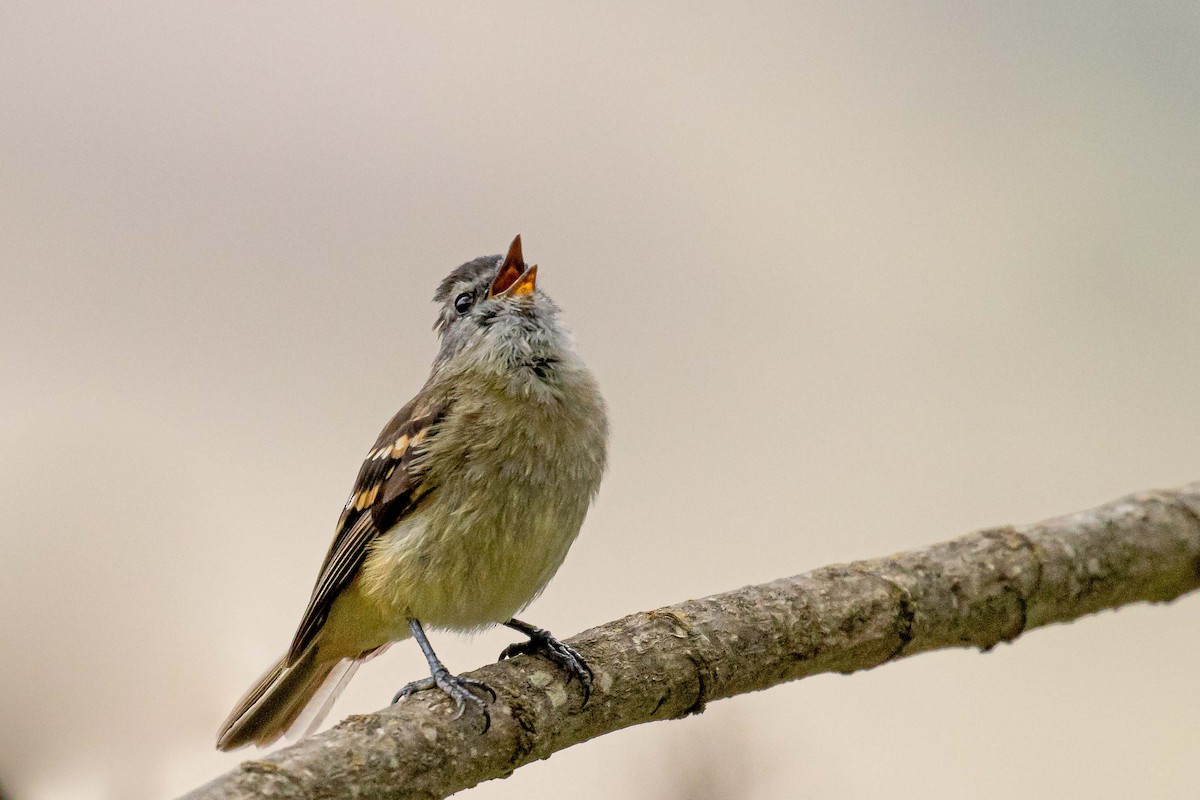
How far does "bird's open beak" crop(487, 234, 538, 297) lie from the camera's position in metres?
3.56

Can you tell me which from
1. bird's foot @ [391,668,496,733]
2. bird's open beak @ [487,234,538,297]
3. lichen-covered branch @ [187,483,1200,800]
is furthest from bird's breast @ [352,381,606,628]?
bird's open beak @ [487,234,538,297]

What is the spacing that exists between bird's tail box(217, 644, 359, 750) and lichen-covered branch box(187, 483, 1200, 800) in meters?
0.99

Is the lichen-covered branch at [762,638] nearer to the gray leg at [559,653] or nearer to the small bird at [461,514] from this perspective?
the gray leg at [559,653]

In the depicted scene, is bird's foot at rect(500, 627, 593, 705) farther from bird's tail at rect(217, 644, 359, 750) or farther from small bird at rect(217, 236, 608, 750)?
bird's tail at rect(217, 644, 359, 750)

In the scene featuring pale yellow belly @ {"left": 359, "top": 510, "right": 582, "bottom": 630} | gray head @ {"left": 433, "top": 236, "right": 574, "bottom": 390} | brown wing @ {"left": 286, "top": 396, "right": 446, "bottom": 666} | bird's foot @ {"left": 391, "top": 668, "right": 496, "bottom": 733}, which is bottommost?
bird's foot @ {"left": 391, "top": 668, "right": 496, "bottom": 733}

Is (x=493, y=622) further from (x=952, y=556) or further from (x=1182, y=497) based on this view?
(x=1182, y=497)

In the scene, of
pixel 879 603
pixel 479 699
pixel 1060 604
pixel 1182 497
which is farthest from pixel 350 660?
pixel 1182 497

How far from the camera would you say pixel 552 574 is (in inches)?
124

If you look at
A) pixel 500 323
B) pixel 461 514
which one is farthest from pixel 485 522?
pixel 500 323

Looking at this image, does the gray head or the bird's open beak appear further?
the bird's open beak

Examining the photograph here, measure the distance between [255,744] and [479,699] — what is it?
131 cm

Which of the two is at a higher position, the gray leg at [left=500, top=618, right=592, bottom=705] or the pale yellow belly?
the pale yellow belly

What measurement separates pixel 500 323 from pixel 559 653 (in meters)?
1.28

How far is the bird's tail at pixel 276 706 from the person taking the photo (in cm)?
326
